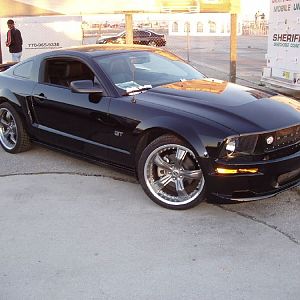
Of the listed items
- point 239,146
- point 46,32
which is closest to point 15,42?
point 46,32

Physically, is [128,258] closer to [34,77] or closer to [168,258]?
[168,258]

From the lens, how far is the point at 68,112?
17.1 ft

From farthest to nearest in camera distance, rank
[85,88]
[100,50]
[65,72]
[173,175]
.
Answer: [65,72]
[100,50]
[85,88]
[173,175]

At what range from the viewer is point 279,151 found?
Result: 4094 mm

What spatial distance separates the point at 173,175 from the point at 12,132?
9.25 ft

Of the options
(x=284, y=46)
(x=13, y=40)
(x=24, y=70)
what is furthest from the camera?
(x=13, y=40)

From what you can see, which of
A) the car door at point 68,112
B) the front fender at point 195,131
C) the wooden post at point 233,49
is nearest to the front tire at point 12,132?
the car door at point 68,112

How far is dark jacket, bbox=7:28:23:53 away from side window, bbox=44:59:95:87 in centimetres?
787

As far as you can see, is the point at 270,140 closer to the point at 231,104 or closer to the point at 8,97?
the point at 231,104

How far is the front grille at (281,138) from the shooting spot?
4008 mm

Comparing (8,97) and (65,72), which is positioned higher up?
(65,72)

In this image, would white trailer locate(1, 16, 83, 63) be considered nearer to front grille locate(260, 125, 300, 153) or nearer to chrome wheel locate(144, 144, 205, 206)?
chrome wheel locate(144, 144, 205, 206)

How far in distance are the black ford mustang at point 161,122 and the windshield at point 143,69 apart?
12mm

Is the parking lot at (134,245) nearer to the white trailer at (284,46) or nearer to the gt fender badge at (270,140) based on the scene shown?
the gt fender badge at (270,140)
